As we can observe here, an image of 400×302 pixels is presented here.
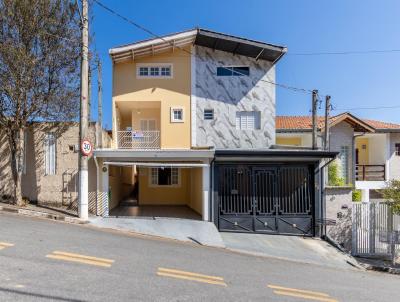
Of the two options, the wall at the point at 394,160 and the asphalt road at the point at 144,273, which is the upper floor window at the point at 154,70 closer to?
the asphalt road at the point at 144,273

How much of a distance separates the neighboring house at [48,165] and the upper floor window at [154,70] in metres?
5.84

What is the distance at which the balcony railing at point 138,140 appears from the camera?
19.4 meters

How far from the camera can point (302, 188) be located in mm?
15156

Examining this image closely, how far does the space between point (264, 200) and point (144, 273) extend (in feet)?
28.1

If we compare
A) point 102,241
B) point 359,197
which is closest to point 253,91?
point 359,197

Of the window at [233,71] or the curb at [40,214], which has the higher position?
the window at [233,71]

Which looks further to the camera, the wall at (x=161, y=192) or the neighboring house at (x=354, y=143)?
the neighboring house at (x=354, y=143)

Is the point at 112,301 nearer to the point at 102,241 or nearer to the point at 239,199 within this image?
the point at 102,241

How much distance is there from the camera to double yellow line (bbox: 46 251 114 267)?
7610 mm

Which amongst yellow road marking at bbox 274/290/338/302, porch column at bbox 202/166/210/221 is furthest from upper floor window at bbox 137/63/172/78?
yellow road marking at bbox 274/290/338/302

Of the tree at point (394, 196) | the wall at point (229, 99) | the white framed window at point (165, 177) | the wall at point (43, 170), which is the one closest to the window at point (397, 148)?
the wall at point (229, 99)

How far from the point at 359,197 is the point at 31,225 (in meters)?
17.8

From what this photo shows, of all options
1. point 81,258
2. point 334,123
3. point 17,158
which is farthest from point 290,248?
point 334,123

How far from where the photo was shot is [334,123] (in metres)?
22.1
